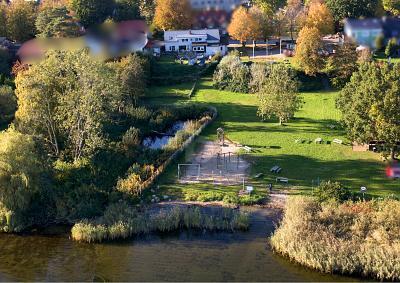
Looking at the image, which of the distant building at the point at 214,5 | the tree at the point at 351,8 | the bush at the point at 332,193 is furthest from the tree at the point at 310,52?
the bush at the point at 332,193

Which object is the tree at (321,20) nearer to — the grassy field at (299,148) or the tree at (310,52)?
the tree at (310,52)

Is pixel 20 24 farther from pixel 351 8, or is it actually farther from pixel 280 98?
pixel 351 8

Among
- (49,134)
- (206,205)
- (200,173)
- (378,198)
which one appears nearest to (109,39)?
(49,134)

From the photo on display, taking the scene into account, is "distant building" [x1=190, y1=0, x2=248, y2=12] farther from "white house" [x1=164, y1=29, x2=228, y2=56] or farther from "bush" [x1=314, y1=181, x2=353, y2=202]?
"bush" [x1=314, y1=181, x2=353, y2=202]

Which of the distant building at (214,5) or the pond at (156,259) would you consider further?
the distant building at (214,5)

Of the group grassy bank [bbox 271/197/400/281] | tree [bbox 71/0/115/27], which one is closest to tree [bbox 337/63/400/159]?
grassy bank [bbox 271/197/400/281]

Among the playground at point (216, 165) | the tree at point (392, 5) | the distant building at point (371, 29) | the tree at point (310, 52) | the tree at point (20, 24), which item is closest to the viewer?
the playground at point (216, 165)
